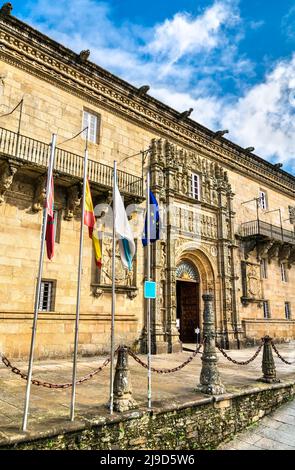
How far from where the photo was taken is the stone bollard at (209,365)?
7.19m

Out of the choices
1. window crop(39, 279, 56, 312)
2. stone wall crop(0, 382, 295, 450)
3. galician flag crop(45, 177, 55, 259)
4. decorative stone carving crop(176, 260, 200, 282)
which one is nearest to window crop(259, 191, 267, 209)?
decorative stone carving crop(176, 260, 200, 282)

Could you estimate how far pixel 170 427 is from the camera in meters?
6.05

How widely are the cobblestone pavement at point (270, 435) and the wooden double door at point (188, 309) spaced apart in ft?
28.7

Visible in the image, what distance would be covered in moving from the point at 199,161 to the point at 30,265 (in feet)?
35.2

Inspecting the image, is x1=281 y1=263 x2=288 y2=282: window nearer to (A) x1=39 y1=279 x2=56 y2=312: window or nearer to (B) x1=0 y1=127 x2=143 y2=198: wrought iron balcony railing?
(B) x1=0 y1=127 x2=143 y2=198: wrought iron balcony railing

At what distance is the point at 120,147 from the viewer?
14648 millimetres

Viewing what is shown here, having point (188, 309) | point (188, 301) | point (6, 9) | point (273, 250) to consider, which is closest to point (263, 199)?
point (273, 250)

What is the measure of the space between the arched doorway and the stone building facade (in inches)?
2.2

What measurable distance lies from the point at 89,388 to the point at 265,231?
1592cm

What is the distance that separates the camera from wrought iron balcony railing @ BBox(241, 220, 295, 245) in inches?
763

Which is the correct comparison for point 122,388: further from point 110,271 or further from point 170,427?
point 110,271

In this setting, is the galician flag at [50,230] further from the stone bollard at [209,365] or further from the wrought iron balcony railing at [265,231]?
the wrought iron balcony railing at [265,231]

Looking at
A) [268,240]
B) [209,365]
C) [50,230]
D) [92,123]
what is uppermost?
[92,123]
